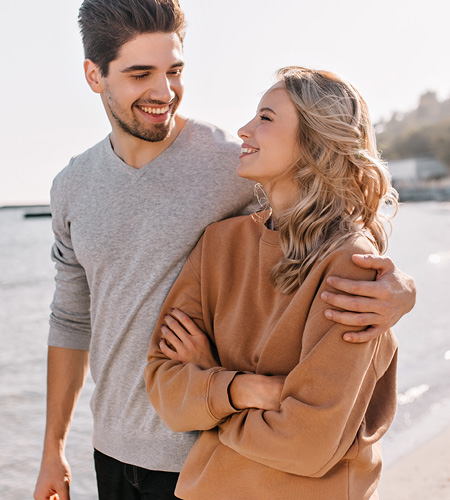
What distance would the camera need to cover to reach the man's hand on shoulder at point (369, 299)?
162cm

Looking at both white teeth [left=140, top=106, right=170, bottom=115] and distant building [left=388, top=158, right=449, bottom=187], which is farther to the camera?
distant building [left=388, top=158, right=449, bottom=187]

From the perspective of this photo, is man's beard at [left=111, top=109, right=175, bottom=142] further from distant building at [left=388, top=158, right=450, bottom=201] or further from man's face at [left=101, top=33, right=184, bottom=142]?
distant building at [left=388, top=158, right=450, bottom=201]

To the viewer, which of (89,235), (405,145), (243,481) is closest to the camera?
(243,481)

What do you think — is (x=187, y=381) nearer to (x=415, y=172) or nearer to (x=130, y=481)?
(x=130, y=481)

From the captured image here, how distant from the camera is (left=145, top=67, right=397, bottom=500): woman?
1.62 metres

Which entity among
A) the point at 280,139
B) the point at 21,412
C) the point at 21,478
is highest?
the point at 280,139

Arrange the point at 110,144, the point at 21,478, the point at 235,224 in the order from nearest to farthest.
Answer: the point at 235,224 → the point at 110,144 → the point at 21,478

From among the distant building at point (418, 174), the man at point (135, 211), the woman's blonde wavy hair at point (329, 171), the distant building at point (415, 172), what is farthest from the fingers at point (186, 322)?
the distant building at point (415, 172)

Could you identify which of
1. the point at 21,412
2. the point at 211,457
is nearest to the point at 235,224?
the point at 211,457

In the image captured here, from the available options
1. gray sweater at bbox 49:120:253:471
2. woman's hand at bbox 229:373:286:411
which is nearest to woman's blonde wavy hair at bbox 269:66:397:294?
woman's hand at bbox 229:373:286:411

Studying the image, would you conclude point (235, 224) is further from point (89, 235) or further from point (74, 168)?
point (74, 168)

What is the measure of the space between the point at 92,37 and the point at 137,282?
3.07 feet

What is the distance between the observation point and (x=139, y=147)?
7.69 feet

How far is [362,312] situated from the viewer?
1.64 m
